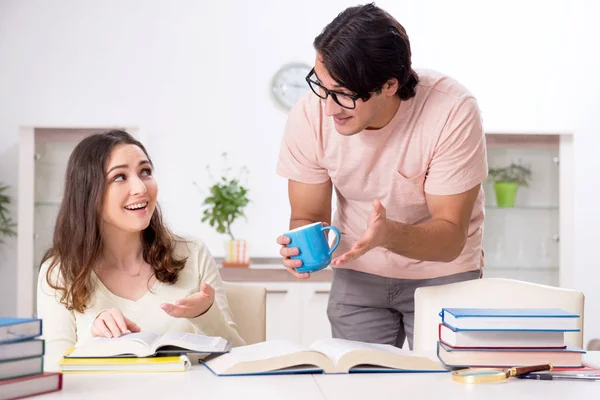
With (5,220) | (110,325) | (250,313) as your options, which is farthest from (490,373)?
(5,220)

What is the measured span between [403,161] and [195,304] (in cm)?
68

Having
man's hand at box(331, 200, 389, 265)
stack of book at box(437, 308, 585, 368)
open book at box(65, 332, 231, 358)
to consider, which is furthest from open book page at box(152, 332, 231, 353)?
stack of book at box(437, 308, 585, 368)

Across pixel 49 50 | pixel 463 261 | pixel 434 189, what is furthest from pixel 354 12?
pixel 49 50

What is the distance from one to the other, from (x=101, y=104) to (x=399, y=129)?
3.01m

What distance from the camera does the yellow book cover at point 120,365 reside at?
1521mm

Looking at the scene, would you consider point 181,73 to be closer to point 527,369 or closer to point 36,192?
point 36,192

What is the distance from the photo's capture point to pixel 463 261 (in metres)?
2.27

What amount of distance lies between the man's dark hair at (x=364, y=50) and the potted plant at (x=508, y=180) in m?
2.82

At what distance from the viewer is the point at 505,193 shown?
472 centimetres

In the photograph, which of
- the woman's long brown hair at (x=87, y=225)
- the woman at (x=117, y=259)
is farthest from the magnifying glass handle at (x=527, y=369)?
the woman's long brown hair at (x=87, y=225)

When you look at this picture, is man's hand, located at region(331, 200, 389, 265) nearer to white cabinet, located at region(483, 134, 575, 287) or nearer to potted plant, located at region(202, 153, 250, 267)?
potted plant, located at region(202, 153, 250, 267)

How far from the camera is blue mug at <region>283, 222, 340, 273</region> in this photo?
1823mm

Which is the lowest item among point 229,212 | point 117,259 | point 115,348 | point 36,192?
point 115,348

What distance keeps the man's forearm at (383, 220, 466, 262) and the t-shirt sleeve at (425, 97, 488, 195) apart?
4.1 inches
